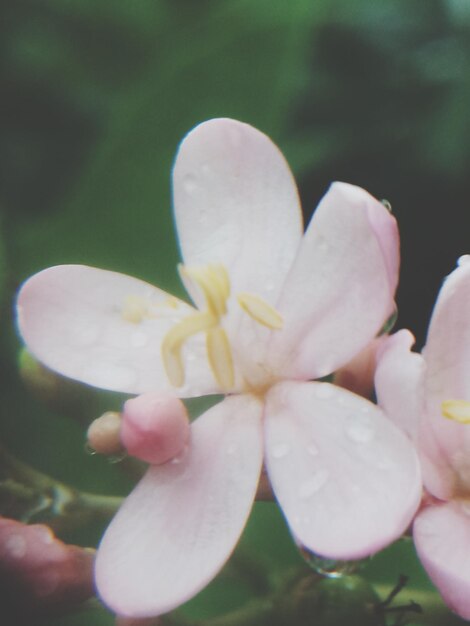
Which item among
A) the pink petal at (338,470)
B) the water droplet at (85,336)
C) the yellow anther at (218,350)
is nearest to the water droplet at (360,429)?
the pink petal at (338,470)

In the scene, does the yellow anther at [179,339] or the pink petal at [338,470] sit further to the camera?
the yellow anther at [179,339]

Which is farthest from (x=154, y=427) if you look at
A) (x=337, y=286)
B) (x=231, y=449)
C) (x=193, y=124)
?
(x=193, y=124)

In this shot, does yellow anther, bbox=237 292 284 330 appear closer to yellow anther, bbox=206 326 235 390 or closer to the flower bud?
yellow anther, bbox=206 326 235 390

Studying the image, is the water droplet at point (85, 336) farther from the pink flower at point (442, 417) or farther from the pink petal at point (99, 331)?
the pink flower at point (442, 417)

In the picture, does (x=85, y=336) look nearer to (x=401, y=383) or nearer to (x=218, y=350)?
(x=218, y=350)

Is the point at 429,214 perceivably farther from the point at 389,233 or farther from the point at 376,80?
the point at 389,233

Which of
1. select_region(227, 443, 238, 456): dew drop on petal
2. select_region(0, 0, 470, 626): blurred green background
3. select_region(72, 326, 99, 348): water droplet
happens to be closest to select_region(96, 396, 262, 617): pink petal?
select_region(227, 443, 238, 456): dew drop on petal
